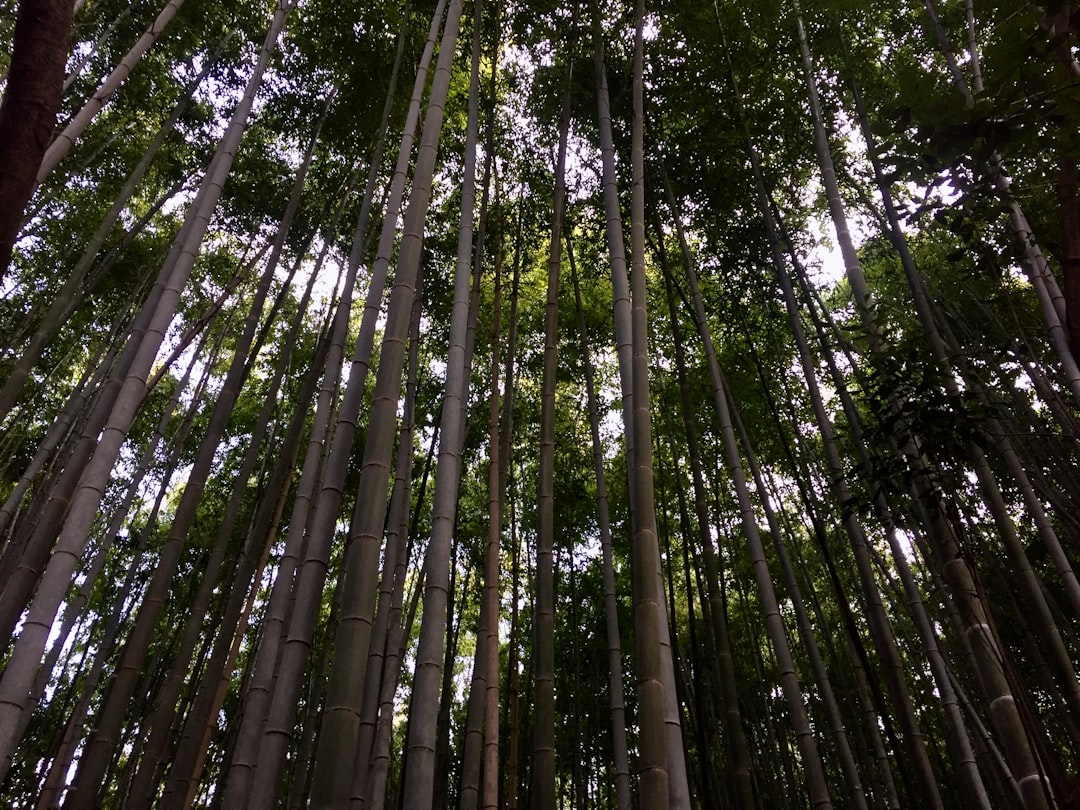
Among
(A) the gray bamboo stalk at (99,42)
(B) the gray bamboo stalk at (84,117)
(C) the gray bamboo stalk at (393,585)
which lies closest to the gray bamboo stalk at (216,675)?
(C) the gray bamboo stalk at (393,585)

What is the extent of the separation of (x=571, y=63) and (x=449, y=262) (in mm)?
2102

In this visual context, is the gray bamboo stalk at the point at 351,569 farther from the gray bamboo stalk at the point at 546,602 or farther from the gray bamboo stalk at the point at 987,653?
the gray bamboo stalk at the point at 987,653

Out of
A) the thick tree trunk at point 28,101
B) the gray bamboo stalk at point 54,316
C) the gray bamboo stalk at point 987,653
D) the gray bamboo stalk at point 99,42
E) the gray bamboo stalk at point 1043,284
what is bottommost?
the gray bamboo stalk at point 987,653

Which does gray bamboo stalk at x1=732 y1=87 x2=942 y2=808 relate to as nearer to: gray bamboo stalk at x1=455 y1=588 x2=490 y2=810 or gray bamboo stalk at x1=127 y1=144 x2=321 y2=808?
gray bamboo stalk at x1=455 y1=588 x2=490 y2=810

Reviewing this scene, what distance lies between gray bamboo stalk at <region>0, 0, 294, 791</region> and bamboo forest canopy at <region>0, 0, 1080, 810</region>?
0.5 inches

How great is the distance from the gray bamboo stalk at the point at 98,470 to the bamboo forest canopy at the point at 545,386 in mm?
13

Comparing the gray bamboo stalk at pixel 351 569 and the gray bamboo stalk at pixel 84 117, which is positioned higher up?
the gray bamboo stalk at pixel 84 117

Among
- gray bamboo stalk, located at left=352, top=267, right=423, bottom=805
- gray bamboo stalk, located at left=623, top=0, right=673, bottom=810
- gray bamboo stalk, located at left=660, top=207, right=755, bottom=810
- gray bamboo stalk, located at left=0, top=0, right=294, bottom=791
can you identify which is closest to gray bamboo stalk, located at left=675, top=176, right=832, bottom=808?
gray bamboo stalk, located at left=660, top=207, right=755, bottom=810

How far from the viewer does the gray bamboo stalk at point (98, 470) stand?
6.51ft

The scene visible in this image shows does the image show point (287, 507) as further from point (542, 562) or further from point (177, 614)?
point (542, 562)

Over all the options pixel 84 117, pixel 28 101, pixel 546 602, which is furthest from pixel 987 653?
pixel 84 117

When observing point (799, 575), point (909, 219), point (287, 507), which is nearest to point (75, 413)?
point (287, 507)

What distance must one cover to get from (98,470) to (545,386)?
180cm

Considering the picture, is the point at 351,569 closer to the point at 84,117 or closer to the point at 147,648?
the point at 147,648
